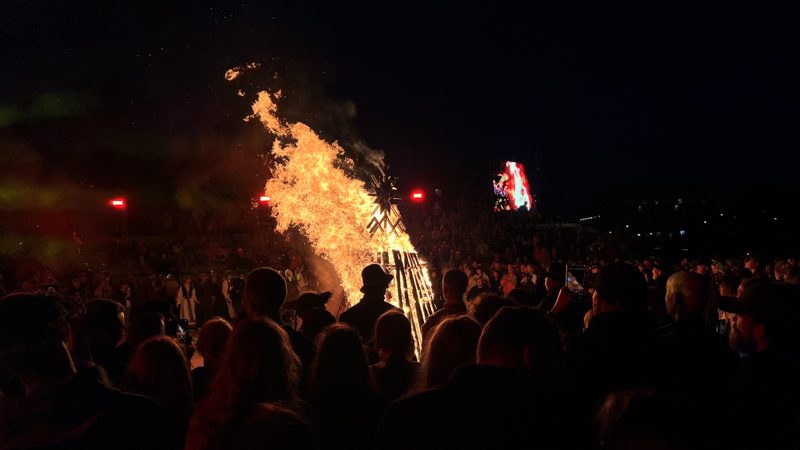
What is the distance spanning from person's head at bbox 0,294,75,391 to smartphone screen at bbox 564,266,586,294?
22.7 feet

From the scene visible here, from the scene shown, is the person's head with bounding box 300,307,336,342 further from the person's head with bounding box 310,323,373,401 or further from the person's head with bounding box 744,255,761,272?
the person's head with bounding box 744,255,761,272

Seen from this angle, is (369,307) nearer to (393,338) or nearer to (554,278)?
(393,338)

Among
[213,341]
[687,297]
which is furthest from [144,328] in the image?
[687,297]

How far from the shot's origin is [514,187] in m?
47.2

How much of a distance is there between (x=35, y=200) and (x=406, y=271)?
74.6 ft

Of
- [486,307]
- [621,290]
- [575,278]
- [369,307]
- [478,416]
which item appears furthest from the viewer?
[575,278]

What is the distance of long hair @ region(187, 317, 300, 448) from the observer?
2236mm

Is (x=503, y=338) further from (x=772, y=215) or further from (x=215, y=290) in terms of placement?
(x=772, y=215)

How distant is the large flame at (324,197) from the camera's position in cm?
1021

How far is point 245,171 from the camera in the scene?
27.3 metres

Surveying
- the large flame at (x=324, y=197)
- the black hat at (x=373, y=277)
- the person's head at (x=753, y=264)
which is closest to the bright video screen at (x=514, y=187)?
the large flame at (x=324, y=197)

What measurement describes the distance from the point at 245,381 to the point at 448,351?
1154 millimetres

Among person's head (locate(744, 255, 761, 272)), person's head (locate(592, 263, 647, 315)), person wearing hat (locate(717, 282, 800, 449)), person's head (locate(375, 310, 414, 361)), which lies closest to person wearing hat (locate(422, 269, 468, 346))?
person's head (locate(375, 310, 414, 361))

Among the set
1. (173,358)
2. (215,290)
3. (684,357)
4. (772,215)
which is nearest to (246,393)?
(173,358)
